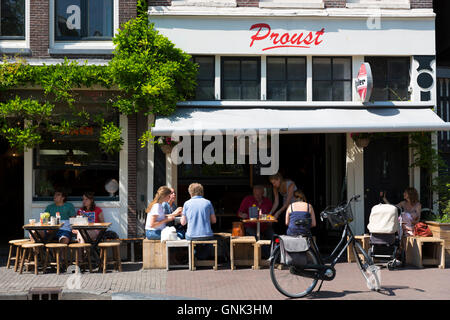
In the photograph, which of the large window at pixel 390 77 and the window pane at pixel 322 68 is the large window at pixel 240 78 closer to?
the window pane at pixel 322 68

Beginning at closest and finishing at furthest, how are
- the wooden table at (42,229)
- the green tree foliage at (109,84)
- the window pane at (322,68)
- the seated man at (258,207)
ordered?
the wooden table at (42,229)
the green tree foliage at (109,84)
the seated man at (258,207)
the window pane at (322,68)

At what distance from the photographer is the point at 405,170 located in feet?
39.4

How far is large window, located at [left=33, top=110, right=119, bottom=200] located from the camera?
11.6 meters

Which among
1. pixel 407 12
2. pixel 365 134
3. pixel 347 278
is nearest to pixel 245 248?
pixel 347 278

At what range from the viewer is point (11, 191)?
1652 cm

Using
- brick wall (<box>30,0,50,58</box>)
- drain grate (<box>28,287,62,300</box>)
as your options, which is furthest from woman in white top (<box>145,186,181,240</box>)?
brick wall (<box>30,0,50,58</box>)

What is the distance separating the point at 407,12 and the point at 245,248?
21.6ft

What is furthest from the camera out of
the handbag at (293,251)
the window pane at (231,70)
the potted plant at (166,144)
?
the window pane at (231,70)

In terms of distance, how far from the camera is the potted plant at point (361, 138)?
37.6ft

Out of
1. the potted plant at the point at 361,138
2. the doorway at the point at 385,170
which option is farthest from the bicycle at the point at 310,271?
the doorway at the point at 385,170

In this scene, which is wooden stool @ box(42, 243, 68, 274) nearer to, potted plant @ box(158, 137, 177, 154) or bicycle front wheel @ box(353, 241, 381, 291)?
potted plant @ box(158, 137, 177, 154)

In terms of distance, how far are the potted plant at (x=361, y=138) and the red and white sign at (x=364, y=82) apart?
75 centimetres
